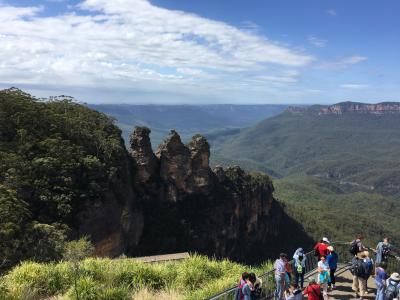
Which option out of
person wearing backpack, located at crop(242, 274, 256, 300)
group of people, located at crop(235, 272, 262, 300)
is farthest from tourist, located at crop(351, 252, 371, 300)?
person wearing backpack, located at crop(242, 274, 256, 300)

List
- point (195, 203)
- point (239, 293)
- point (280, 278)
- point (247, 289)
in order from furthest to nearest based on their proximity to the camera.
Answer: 1. point (195, 203)
2. point (280, 278)
3. point (239, 293)
4. point (247, 289)

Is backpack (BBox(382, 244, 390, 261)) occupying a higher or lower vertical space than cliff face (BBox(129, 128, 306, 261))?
higher

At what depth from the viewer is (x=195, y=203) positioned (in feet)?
264

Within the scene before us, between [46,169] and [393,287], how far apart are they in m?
36.0

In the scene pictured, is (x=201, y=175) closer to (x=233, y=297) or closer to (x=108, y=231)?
(x=108, y=231)

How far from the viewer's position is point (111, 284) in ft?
52.1

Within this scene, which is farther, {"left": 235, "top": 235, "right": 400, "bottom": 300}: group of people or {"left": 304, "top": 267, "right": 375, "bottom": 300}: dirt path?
{"left": 304, "top": 267, "right": 375, "bottom": 300}: dirt path

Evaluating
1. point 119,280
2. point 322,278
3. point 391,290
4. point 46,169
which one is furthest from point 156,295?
point 46,169

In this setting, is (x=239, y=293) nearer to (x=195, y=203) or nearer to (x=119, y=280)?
(x=119, y=280)

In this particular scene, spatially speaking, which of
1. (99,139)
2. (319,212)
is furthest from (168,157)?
(319,212)

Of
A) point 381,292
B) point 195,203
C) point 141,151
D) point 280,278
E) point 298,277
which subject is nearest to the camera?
point 381,292

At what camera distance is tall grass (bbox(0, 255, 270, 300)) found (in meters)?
14.3

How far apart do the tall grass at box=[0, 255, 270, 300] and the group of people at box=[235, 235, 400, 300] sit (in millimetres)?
1407

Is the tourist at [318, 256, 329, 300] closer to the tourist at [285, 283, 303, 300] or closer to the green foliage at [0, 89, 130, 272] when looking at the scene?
the tourist at [285, 283, 303, 300]
